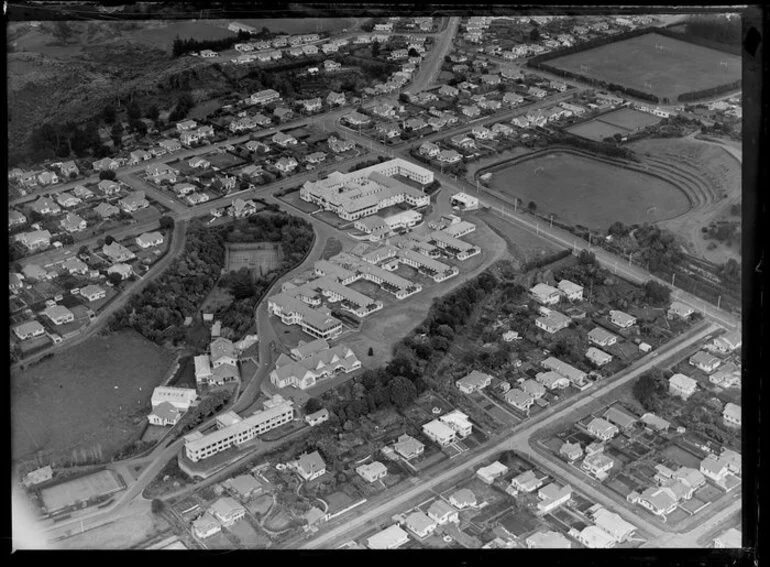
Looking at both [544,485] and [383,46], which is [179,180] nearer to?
[383,46]

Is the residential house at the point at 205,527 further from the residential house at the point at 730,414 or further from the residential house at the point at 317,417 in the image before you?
the residential house at the point at 730,414

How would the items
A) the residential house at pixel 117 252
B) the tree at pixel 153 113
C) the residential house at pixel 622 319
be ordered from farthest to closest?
1. the tree at pixel 153 113
2. the residential house at pixel 117 252
3. the residential house at pixel 622 319

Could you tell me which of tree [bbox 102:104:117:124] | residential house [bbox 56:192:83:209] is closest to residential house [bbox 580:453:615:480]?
residential house [bbox 56:192:83:209]

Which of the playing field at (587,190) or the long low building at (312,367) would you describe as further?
the playing field at (587,190)

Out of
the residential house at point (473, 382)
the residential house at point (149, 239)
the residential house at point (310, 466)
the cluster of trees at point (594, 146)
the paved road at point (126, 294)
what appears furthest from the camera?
the cluster of trees at point (594, 146)

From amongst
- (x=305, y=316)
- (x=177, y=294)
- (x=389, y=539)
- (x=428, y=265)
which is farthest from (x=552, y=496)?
(x=177, y=294)

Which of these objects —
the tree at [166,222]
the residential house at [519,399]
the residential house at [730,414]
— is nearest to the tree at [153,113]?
the tree at [166,222]
